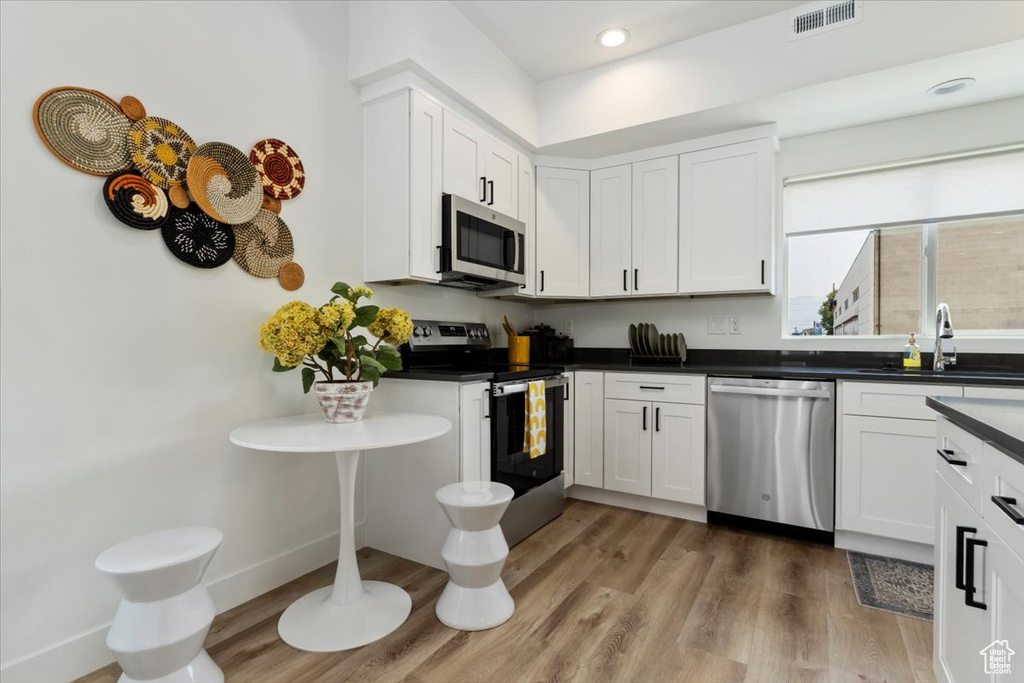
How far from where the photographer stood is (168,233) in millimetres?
1813

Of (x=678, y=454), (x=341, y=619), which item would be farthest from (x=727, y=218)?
(x=341, y=619)

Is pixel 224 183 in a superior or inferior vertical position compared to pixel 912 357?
superior

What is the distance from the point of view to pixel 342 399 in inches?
73.9

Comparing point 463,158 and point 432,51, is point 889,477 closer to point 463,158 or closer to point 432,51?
point 463,158

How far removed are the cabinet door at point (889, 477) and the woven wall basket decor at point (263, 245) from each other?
9.33 feet

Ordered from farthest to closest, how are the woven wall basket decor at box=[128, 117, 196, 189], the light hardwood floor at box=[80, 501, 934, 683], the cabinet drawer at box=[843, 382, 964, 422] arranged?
the cabinet drawer at box=[843, 382, 964, 422] < the woven wall basket decor at box=[128, 117, 196, 189] < the light hardwood floor at box=[80, 501, 934, 683]

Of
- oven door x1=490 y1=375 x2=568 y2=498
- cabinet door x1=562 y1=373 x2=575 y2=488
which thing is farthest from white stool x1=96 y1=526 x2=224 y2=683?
cabinet door x1=562 y1=373 x2=575 y2=488

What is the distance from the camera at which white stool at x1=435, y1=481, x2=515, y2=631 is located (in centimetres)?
187

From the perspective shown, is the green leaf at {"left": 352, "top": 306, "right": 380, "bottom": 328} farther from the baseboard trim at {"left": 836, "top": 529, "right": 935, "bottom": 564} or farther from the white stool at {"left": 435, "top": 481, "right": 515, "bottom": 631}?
the baseboard trim at {"left": 836, "top": 529, "right": 935, "bottom": 564}

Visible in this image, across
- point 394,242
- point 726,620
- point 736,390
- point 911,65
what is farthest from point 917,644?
point 394,242

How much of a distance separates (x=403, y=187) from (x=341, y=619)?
6.29ft

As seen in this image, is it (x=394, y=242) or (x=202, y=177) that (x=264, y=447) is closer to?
(x=202, y=177)

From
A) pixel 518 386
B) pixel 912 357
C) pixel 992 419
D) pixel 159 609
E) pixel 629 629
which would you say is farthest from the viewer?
pixel 912 357

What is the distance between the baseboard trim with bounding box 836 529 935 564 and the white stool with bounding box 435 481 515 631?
181 centimetres
